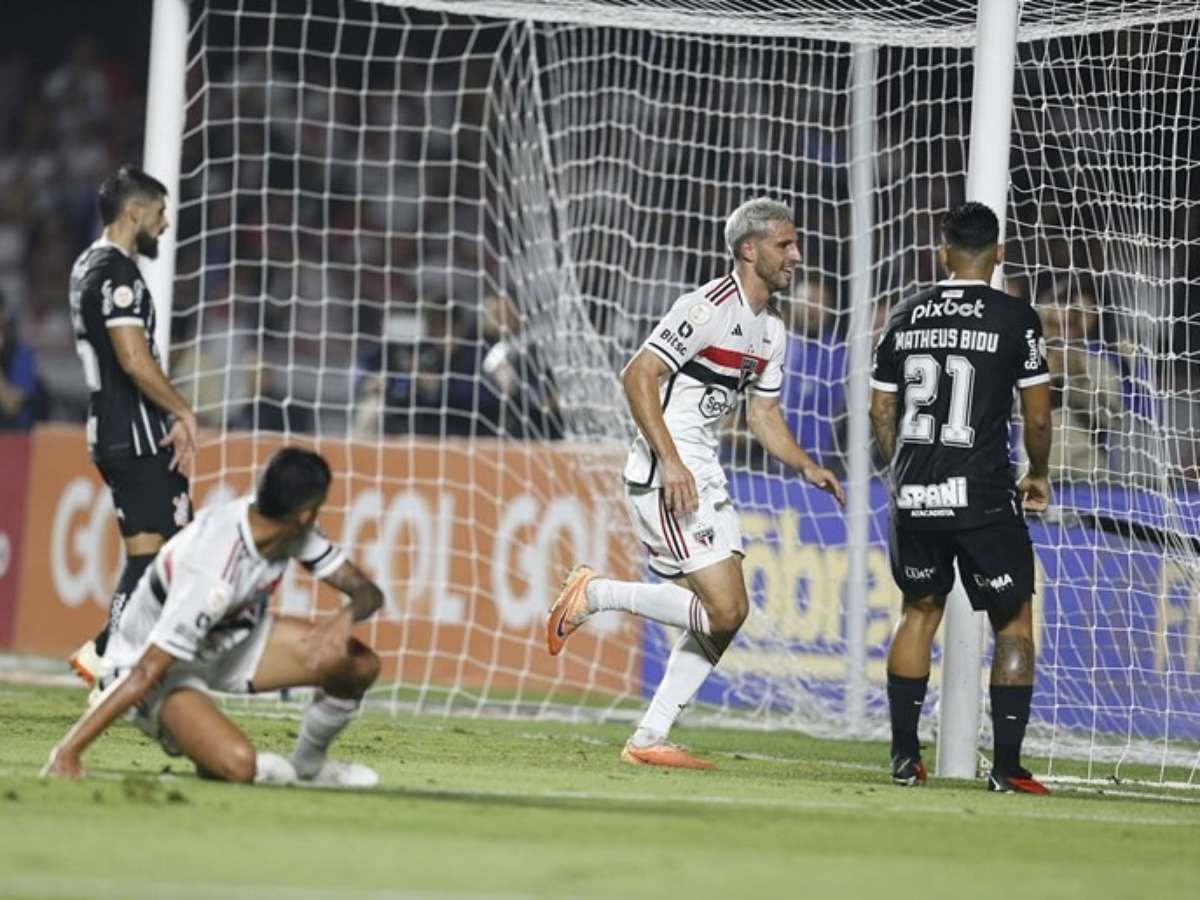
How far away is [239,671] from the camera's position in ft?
21.0

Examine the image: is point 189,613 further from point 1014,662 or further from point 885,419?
point 1014,662

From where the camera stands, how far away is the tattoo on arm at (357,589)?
20.2 ft

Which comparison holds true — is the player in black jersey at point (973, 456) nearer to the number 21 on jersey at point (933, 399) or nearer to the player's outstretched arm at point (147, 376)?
the number 21 on jersey at point (933, 399)

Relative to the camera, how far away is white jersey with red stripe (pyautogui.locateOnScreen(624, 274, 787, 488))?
27.1 feet

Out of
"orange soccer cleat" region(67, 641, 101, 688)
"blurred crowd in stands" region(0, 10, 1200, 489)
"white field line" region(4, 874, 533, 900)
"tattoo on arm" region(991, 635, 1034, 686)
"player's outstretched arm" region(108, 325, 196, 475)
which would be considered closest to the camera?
"white field line" region(4, 874, 533, 900)

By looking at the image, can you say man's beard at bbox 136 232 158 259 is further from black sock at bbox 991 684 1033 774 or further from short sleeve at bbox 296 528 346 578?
black sock at bbox 991 684 1033 774

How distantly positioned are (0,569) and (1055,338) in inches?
284

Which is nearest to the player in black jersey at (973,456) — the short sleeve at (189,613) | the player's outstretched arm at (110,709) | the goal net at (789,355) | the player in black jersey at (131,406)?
the goal net at (789,355)

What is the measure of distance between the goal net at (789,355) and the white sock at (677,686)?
2.25 m

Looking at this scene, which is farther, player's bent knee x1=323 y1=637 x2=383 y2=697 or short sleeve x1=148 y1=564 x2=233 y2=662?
player's bent knee x1=323 y1=637 x2=383 y2=697

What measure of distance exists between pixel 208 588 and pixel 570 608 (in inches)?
110

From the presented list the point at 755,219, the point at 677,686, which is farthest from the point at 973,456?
the point at 677,686

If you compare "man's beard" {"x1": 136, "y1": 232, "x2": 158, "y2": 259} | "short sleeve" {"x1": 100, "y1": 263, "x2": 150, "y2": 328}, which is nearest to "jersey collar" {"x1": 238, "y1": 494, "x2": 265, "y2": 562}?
"short sleeve" {"x1": 100, "y1": 263, "x2": 150, "y2": 328}

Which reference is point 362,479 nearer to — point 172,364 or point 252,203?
point 172,364
